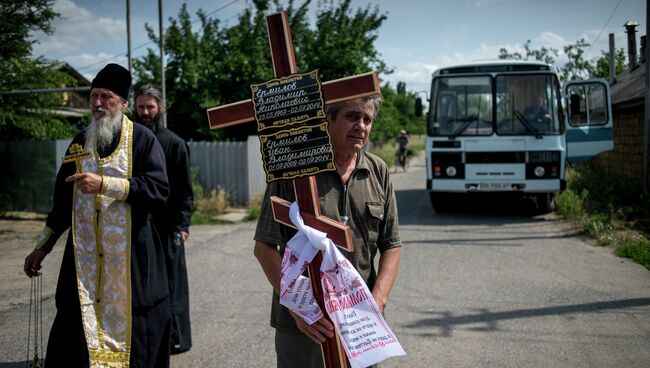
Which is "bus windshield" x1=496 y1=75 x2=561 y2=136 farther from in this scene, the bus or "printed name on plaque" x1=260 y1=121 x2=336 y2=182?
"printed name on plaque" x1=260 y1=121 x2=336 y2=182

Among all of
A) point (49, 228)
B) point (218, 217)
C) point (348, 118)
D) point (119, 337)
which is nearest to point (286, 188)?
point (348, 118)

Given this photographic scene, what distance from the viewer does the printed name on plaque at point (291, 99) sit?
211 centimetres

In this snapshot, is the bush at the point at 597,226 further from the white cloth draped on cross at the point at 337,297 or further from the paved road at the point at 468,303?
the white cloth draped on cross at the point at 337,297

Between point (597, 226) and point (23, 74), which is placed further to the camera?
point (23, 74)

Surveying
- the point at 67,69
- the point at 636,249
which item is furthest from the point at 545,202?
the point at 67,69

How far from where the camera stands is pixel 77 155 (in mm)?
3051

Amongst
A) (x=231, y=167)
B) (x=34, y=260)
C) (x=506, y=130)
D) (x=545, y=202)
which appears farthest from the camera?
(x=231, y=167)

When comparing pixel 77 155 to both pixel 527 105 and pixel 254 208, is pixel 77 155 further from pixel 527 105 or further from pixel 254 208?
pixel 527 105

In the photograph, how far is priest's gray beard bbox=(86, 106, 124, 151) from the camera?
10.0ft

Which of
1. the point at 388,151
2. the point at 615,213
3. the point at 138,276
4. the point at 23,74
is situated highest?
the point at 23,74

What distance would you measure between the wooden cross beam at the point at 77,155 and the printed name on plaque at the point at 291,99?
4.43 ft

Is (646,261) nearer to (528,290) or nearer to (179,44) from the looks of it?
(528,290)

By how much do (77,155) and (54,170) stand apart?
10.5 meters

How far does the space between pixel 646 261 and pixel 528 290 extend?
6.85 feet
